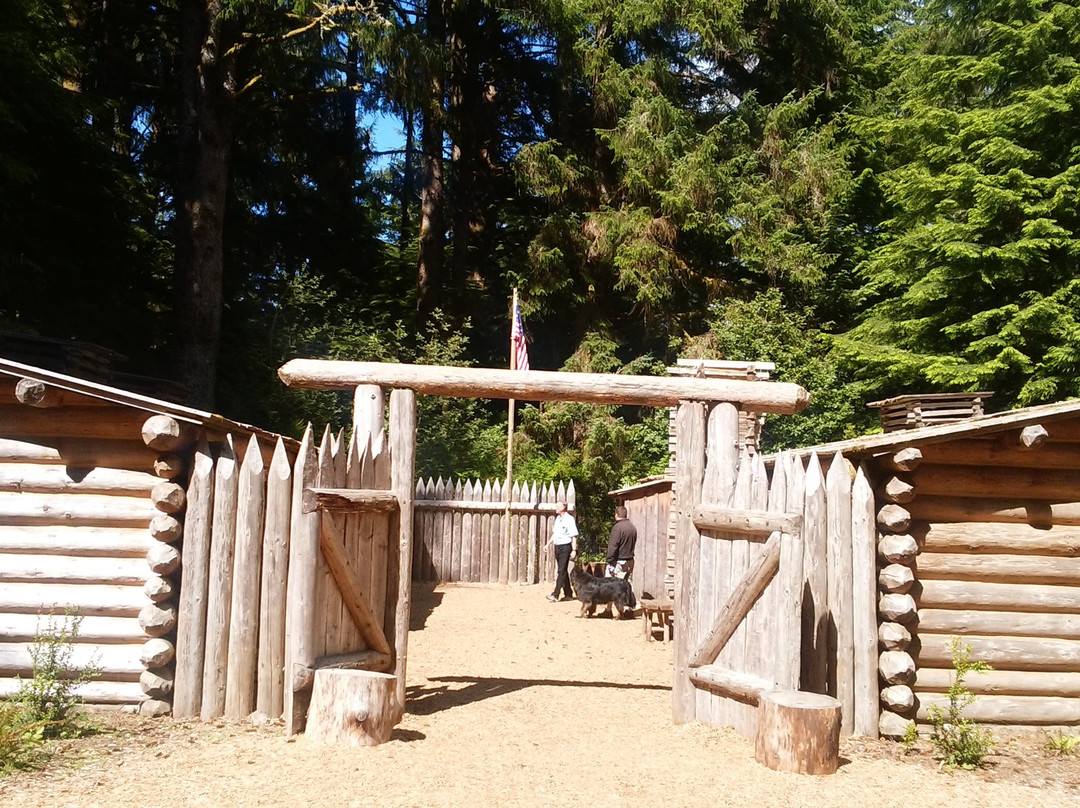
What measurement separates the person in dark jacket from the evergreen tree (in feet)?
26.8

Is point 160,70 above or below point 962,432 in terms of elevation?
above

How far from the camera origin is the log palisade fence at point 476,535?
18406 millimetres

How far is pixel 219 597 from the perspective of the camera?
7258 mm

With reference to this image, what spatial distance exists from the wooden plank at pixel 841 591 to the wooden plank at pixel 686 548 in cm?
115

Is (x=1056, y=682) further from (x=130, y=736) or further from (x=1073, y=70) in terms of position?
(x=1073, y=70)

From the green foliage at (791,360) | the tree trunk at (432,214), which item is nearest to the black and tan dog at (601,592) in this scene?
the green foliage at (791,360)

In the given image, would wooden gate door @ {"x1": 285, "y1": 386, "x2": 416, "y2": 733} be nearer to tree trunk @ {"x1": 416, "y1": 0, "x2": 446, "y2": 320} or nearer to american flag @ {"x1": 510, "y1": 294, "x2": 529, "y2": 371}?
american flag @ {"x1": 510, "y1": 294, "x2": 529, "y2": 371}

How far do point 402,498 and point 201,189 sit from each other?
13.1m

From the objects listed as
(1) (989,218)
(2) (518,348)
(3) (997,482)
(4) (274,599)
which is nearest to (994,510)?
(3) (997,482)

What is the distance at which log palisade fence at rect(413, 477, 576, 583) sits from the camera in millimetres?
18406

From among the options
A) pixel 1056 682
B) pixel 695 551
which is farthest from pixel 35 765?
pixel 1056 682

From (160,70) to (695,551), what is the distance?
21611 mm

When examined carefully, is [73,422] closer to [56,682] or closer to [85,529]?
[85,529]

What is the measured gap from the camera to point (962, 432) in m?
7.17
